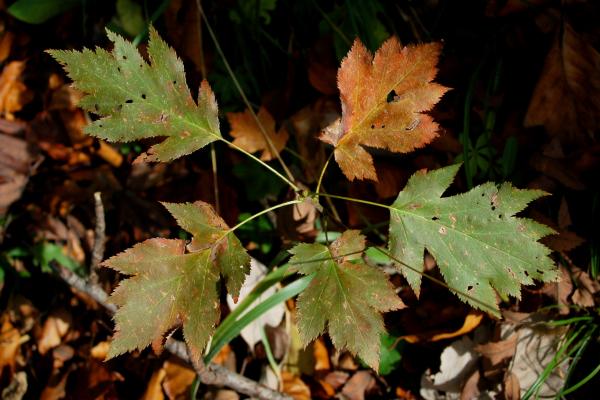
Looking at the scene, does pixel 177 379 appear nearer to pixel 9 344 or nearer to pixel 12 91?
pixel 9 344

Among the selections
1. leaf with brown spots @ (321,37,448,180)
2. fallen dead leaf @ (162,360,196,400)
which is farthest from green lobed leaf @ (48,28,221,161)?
fallen dead leaf @ (162,360,196,400)

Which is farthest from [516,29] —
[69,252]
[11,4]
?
[11,4]

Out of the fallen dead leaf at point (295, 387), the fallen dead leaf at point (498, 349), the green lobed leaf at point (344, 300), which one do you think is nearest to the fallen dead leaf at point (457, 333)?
the fallen dead leaf at point (498, 349)

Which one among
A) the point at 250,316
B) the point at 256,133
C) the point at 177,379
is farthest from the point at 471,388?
the point at 256,133

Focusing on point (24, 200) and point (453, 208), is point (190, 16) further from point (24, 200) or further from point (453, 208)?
point (453, 208)

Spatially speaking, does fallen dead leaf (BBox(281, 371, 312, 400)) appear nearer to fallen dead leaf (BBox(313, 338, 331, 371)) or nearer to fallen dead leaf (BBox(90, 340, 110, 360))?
fallen dead leaf (BBox(313, 338, 331, 371))

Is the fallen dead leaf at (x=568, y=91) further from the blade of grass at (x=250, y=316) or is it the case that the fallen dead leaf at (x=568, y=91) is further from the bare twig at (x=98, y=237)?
the bare twig at (x=98, y=237)
